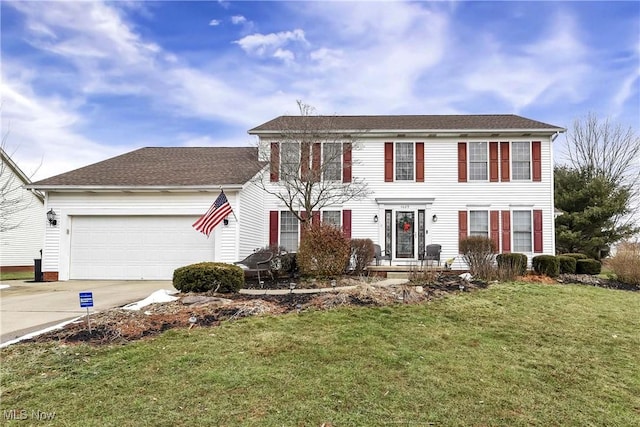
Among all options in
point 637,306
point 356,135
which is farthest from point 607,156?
point 637,306

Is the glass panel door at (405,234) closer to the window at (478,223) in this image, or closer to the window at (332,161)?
the window at (478,223)

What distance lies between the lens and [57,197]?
507 inches

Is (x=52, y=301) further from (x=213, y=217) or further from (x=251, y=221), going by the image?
(x=251, y=221)

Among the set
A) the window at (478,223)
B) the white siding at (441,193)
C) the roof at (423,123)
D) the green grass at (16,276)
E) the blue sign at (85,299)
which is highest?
the roof at (423,123)

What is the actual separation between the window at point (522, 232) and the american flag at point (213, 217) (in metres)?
10.3

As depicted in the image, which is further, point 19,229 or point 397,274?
point 19,229

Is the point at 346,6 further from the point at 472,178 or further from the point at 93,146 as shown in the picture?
the point at 93,146

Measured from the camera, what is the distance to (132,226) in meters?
Result: 12.8

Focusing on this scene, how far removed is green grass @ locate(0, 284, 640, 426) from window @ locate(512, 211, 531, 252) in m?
8.90

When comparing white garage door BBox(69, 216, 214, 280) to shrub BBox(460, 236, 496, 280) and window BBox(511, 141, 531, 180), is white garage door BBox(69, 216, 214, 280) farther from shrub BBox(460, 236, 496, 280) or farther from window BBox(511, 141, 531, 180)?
window BBox(511, 141, 531, 180)

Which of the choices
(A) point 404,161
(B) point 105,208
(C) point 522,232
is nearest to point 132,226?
(B) point 105,208

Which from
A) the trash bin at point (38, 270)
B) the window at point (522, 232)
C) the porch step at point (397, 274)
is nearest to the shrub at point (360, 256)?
the porch step at point (397, 274)

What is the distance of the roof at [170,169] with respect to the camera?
12664 millimetres

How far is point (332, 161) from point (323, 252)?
600 centimetres
